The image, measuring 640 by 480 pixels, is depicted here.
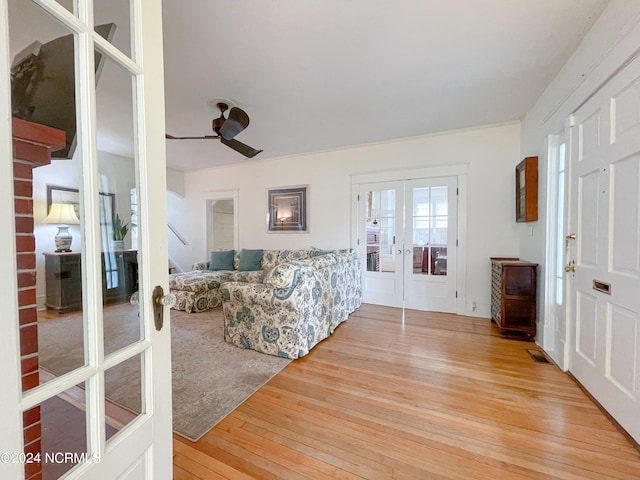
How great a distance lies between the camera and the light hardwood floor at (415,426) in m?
1.33

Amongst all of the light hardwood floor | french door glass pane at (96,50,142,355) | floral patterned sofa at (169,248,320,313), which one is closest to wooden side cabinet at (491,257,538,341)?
the light hardwood floor

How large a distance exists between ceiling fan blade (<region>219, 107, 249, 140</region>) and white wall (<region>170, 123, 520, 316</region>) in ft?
7.02

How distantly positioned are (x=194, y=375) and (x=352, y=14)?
290 centimetres

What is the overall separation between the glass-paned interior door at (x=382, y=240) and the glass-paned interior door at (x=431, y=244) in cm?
13

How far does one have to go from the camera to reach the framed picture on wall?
4.80 m

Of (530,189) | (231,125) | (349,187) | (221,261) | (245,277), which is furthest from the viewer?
(221,261)

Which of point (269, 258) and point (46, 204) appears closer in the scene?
point (46, 204)

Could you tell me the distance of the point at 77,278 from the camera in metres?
0.67

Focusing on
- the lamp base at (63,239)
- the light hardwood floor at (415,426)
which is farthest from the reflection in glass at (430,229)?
the lamp base at (63,239)

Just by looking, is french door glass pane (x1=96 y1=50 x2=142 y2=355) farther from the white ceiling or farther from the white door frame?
the white door frame

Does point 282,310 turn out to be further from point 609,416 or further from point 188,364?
point 609,416

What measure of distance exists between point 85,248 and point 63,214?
0.10 metres

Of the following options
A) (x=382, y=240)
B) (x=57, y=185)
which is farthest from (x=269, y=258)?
(x=57, y=185)

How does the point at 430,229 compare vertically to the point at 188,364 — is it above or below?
above
